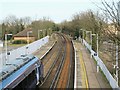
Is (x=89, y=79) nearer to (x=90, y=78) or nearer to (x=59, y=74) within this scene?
(x=90, y=78)

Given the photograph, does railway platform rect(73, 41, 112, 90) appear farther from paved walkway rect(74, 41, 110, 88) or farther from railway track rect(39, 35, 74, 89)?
railway track rect(39, 35, 74, 89)

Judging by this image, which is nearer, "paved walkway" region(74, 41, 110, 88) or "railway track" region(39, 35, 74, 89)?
"paved walkway" region(74, 41, 110, 88)

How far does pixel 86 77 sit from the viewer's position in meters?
24.0

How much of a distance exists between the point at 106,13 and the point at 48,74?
2084 centimetres

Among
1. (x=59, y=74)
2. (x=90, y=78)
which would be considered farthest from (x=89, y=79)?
(x=59, y=74)

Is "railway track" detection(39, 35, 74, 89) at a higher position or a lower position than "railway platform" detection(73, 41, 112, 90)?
lower

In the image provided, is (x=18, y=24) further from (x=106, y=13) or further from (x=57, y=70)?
(x=106, y=13)

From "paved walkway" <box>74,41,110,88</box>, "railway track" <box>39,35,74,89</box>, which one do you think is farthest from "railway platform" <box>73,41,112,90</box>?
"railway track" <box>39,35,74,89</box>

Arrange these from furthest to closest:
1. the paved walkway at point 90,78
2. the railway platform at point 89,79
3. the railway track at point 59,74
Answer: the railway track at point 59,74 < the paved walkway at point 90,78 < the railway platform at point 89,79

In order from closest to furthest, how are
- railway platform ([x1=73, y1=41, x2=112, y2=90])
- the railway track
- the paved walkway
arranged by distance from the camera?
railway platform ([x1=73, y1=41, x2=112, y2=90])
the paved walkway
the railway track

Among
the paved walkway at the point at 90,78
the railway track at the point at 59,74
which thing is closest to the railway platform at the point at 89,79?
the paved walkway at the point at 90,78

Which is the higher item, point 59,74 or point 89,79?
point 89,79

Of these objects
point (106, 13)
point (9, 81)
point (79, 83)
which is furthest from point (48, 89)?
point (106, 13)

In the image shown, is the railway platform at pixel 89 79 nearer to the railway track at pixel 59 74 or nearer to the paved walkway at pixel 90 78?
the paved walkway at pixel 90 78
